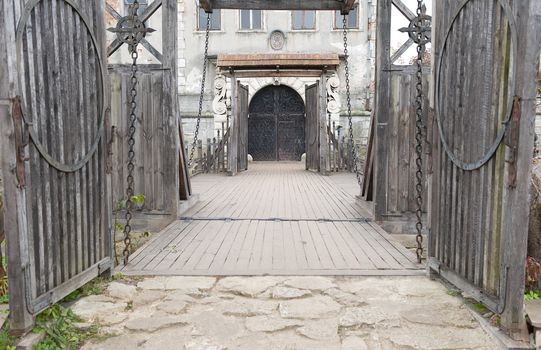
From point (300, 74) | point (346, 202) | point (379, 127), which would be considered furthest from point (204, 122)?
point (379, 127)

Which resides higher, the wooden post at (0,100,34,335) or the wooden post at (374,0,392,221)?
the wooden post at (374,0,392,221)

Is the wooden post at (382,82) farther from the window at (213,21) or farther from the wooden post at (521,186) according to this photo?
the window at (213,21)

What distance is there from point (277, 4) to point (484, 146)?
173 inches

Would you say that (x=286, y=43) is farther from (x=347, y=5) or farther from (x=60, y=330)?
(x=60, y=330)

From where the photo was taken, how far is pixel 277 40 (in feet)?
65.8

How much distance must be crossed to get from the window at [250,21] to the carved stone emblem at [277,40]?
2.24 feet

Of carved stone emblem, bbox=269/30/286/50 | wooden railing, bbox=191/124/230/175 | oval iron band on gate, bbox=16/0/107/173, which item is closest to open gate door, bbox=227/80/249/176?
wooden railing, bbox=191/124/230/175

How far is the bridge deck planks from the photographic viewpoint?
4328 millimetres

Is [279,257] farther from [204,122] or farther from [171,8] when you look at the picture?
[204,122]

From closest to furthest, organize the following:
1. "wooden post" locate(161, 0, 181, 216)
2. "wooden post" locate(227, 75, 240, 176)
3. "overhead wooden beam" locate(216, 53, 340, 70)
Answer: "wooden post" locate(161, 0, 181, 216) → "overhead wooden beam" locate(216, 53, 340, 70) → "wooden post" locate(227, 75, 240, 176)

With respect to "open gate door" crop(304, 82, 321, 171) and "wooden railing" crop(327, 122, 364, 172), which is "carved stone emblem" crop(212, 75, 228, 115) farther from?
"wooden railing" crop(327, 122, 364, 172)

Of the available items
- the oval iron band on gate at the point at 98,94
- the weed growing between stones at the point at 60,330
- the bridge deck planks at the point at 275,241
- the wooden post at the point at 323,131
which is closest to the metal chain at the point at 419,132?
the bridge deck planks at the point at 275,241

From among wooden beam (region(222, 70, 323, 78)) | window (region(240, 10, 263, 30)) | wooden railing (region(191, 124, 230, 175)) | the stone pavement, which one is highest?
window (region(240, 10, 263, 30))

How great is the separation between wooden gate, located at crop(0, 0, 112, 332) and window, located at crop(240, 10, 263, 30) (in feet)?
55.7
